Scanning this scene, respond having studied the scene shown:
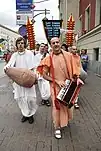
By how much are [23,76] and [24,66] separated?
319mm

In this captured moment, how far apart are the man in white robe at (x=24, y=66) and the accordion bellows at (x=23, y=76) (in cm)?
18

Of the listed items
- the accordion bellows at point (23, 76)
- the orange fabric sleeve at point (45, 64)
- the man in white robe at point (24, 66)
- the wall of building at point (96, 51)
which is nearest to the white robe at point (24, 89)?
the man in white robe at point (24, 66)

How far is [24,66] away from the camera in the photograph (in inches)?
261

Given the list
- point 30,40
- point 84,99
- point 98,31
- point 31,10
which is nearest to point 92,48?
point 98,31

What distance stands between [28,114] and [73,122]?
102 centimetres

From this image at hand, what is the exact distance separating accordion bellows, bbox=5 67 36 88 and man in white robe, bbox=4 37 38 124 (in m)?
0.18

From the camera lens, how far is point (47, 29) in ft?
26.3

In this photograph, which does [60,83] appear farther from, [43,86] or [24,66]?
[43,86]

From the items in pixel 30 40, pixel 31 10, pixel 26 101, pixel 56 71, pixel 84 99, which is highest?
pixel 31 10

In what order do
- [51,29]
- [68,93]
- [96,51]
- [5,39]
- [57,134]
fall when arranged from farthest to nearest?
[5,39] < [96,51] < [51,29] < [57,134] < [68,93]

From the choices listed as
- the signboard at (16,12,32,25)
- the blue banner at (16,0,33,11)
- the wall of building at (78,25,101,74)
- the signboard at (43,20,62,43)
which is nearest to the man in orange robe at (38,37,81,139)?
the signboard at (43,20,62,43)

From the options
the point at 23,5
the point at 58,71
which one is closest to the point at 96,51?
the point at 23,5

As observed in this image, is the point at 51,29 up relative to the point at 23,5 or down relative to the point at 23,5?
down

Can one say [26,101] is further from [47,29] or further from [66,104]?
[47,29]
